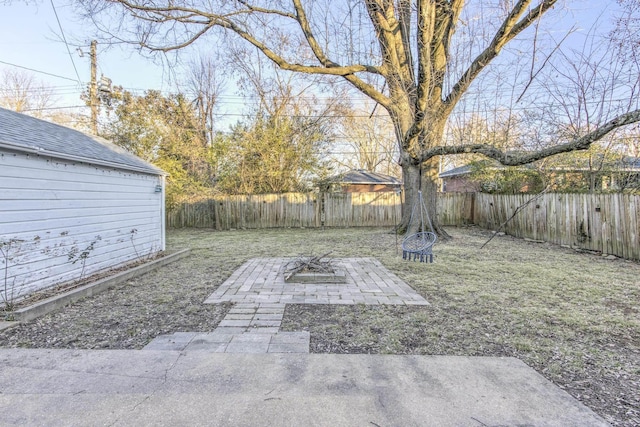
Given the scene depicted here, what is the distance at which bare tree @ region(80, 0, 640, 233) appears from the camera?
5383mm

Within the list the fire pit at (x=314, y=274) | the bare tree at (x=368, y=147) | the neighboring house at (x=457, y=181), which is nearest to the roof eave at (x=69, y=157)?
the fire pit at (x=314, y=274)

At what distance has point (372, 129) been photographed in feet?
63.2

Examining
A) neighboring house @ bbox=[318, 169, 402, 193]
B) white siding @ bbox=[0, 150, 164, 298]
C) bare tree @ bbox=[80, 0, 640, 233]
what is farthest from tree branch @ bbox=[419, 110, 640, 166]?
neighboring house @ bbox=[318, 169, 402, 193]

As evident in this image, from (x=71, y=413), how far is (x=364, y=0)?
21.3 ft

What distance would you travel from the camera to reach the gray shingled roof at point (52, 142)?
365 cm

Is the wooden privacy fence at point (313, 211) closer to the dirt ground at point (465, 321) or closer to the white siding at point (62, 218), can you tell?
the white siding at point (62, 218)

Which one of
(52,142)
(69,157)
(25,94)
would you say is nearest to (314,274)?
(69,157)

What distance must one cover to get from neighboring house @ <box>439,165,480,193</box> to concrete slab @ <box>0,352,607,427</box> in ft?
44.3

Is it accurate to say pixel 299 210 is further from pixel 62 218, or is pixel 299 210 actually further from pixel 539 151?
pixel 62 218

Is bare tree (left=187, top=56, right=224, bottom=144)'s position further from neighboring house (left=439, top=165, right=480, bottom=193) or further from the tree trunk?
neighboring house (left=439, top=165, right=480, bottom=193)

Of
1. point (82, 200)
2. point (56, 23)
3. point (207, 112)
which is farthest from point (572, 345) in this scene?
point (207, 112)

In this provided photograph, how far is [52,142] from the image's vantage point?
4.32m

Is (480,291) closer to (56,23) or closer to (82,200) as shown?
(82,200)

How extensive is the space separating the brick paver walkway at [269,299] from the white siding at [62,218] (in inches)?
82.2
